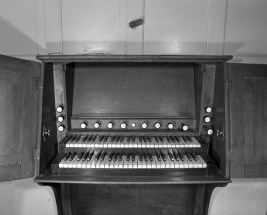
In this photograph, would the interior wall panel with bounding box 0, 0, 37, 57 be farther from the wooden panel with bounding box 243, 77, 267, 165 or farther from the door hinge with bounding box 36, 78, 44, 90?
the wooden panel with bounding box 243, 77, 267, 165

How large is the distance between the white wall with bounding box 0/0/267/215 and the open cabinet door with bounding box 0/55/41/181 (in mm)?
673

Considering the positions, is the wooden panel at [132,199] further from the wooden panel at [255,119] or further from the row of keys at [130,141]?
the wooden panel at [255,119]

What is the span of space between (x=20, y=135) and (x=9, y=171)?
296 mm

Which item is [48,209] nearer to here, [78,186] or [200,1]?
[78,186]

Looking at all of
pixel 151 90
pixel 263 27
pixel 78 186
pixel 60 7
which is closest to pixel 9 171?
pixel 78 186

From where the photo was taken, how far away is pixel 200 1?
2131 mm

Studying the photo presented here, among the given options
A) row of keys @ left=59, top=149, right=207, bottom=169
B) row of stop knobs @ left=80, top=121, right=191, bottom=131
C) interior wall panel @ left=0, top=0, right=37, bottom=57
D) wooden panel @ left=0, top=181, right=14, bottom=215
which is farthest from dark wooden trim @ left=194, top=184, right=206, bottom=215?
interior wall panel @ left=0, top=0, right=37, bottom=57

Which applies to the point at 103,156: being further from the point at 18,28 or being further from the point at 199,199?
the point at 18,28

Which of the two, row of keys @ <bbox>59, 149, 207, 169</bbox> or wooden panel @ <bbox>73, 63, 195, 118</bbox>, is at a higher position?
wooden panel @ <bbox>73, 63, 195, 118</bbox>

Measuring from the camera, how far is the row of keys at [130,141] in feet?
5.53

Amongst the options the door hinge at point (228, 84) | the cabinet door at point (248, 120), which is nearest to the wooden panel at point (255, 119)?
A: the cabinet door at point (248, 120)

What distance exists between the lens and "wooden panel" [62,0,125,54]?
83.6 inches

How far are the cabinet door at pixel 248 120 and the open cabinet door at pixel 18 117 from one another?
158 cm

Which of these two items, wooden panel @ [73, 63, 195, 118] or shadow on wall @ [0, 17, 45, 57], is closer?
wooden panel @ [73, 63, 195, 118]
